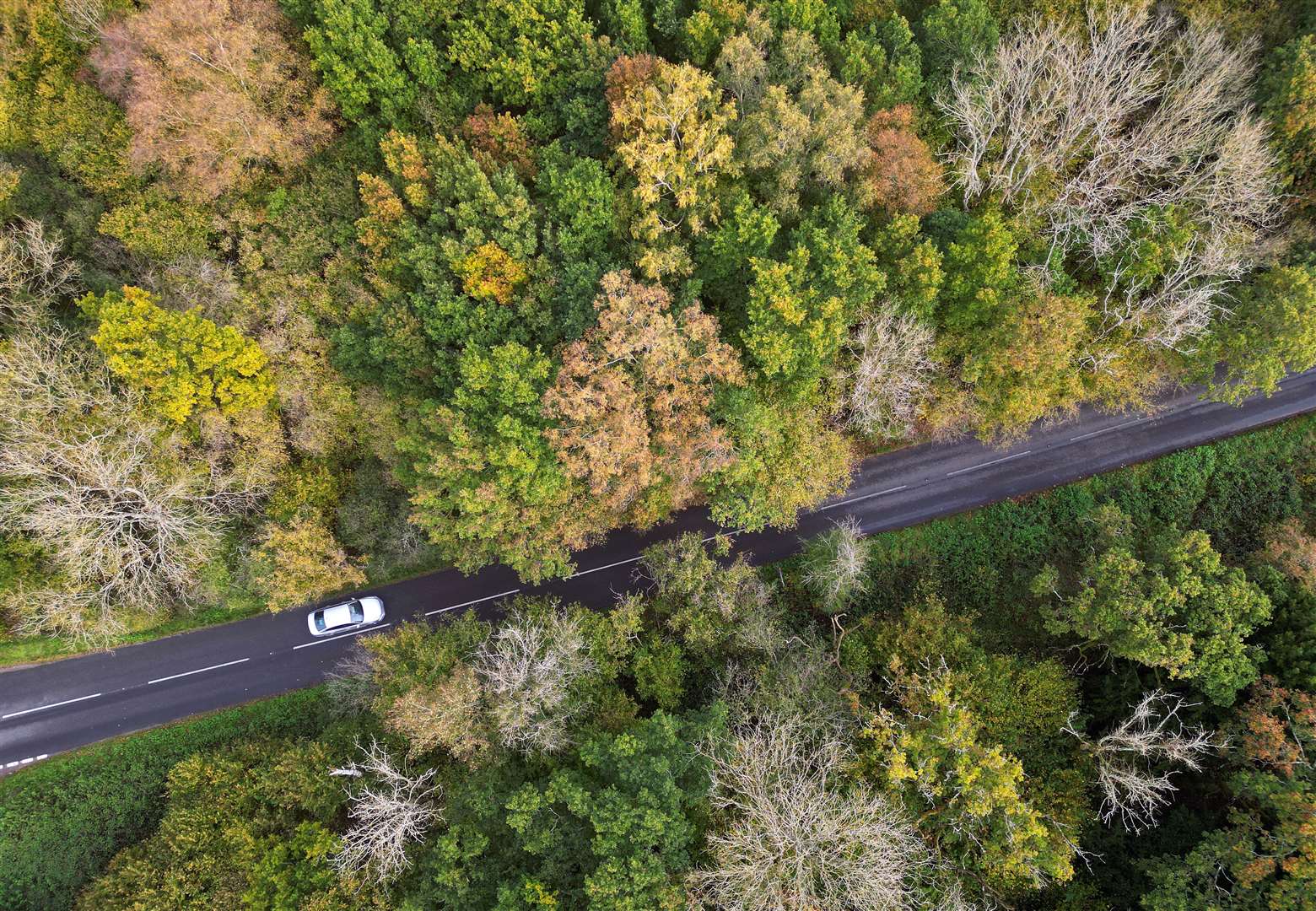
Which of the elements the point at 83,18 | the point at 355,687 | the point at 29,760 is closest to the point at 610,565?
the point at 355,687

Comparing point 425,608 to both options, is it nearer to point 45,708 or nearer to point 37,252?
point 45,708

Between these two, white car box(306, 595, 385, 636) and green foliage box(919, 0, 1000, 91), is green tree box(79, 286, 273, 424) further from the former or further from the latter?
green foliage box(919, 0, 1000, 91)

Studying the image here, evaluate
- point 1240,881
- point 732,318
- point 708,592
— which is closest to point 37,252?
point 732,318

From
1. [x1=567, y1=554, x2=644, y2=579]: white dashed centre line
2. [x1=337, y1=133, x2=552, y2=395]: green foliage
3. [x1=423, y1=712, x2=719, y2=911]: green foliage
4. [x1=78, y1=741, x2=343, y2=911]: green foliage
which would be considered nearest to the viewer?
[x1=423, y1=712, x2=719, y2=911]: green foliage

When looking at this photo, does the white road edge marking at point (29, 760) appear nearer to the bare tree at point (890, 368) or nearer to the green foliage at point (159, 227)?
the green foliage at point (159, 227)

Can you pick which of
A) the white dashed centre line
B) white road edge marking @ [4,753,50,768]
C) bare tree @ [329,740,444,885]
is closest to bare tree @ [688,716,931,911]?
bare tree @ [329,740,444,885]

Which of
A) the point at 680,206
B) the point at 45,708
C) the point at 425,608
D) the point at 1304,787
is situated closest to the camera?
the point at 1304,787
